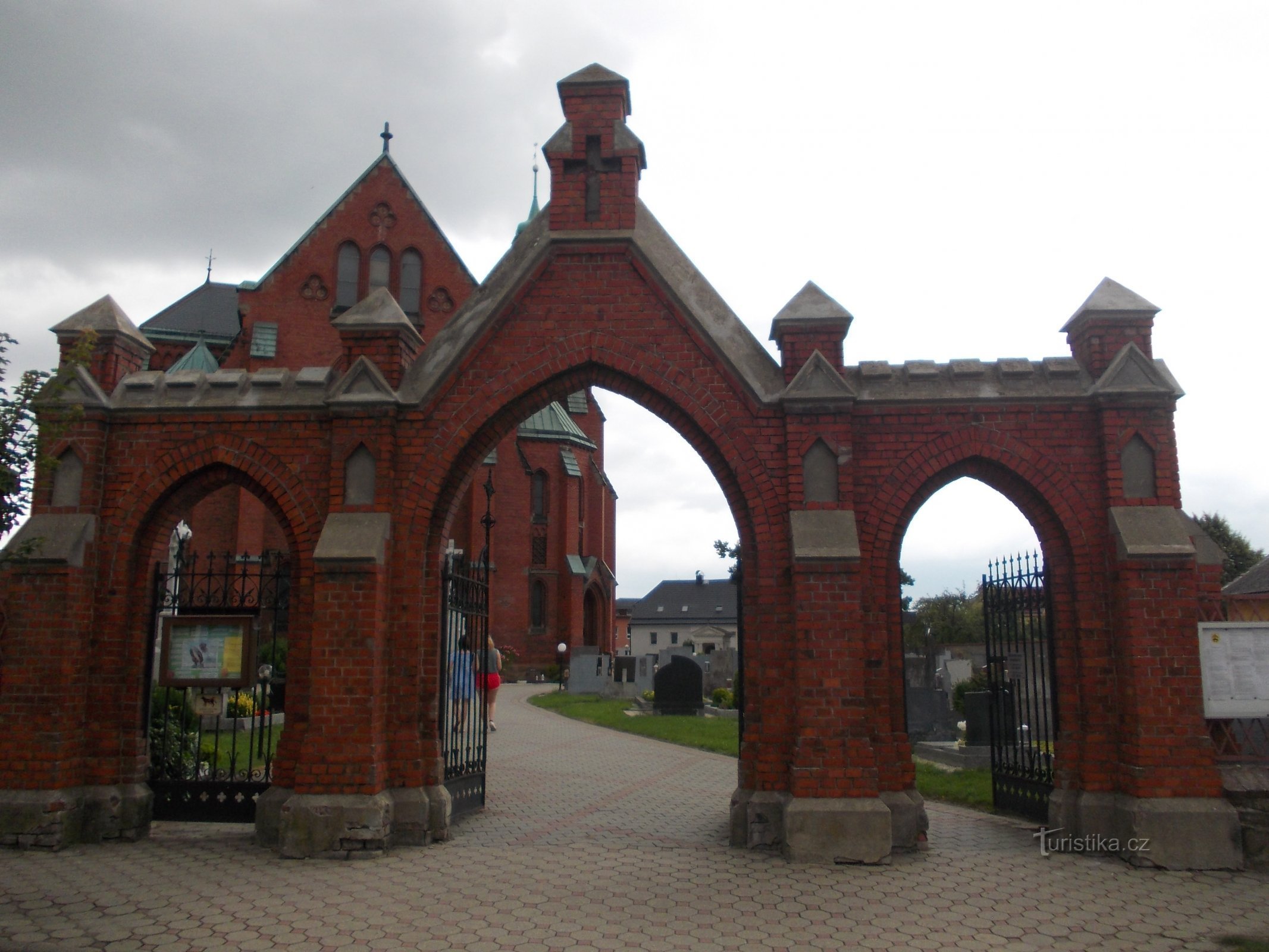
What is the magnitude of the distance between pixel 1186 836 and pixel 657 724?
12.3 meters

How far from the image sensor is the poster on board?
8.88 meters

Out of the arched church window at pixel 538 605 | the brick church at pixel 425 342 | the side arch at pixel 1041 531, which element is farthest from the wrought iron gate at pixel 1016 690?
the arched church window at pixel 538 605

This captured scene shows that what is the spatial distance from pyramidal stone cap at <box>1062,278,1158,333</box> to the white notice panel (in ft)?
9.23

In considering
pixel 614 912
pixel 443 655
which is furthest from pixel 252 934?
pixel 443 655

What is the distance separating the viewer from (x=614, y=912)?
6.31 metres

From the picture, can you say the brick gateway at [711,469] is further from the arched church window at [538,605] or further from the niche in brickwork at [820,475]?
the arched church window at [538,605]

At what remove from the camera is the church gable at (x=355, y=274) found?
3034cm

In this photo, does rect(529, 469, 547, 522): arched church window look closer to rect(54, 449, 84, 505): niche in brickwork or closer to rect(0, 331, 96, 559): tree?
rect(54, 449, 84, 505): niche in brickwork

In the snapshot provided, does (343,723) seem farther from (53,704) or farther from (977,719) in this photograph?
(977,719)

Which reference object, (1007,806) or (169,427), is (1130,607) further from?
(169,427)

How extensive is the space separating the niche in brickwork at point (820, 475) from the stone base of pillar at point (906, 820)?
2572 mm

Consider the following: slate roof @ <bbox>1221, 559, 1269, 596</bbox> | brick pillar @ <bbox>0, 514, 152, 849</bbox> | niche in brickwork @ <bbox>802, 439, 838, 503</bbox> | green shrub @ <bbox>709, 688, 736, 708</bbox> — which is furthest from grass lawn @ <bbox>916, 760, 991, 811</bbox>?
slate roof @ <bbox>1221, 559, 1269, 596</bbox>

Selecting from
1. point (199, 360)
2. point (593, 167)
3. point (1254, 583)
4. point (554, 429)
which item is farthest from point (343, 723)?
point (1254, 583)

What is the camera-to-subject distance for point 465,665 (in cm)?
1147
